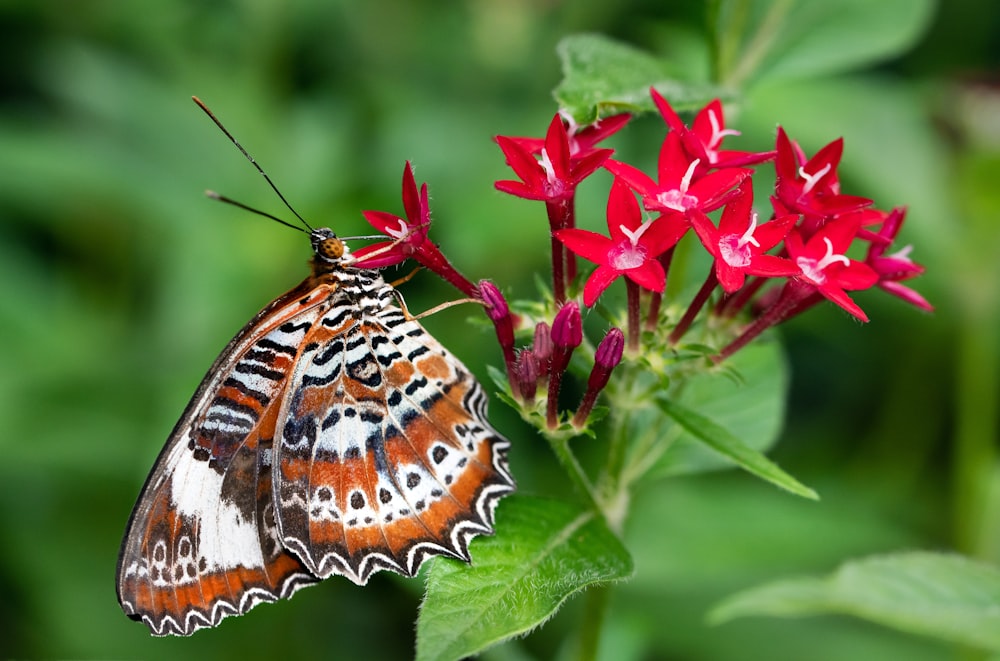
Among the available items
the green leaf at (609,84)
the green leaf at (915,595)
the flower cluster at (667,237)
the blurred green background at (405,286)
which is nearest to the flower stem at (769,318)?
the flower cluster at (667,237)

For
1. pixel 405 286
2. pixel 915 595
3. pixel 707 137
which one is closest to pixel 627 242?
pixel 707 137

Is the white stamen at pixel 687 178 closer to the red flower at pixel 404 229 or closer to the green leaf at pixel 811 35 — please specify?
the red flower at pixel 404 229

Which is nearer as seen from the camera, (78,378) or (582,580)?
(582,580)

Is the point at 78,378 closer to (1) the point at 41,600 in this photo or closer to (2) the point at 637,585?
(1) the point at 41,600

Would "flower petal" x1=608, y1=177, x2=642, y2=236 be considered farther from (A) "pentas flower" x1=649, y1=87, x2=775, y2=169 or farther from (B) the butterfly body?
(B) the butterfly body

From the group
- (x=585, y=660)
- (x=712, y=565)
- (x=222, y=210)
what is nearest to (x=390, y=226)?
(x=585, y=660)

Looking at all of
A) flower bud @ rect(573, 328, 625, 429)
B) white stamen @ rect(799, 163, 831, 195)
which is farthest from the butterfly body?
white stamen @ rect(799, 163, 831, 195)
